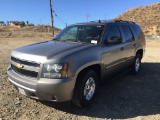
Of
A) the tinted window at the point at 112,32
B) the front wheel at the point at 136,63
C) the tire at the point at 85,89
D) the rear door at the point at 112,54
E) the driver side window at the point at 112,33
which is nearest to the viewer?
the tire at the point at 85,89

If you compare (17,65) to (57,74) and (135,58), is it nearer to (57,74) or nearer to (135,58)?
(57,74)

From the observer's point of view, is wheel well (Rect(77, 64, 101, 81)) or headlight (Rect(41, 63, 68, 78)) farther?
wheel well (Rect(77, 64, 101, 81))

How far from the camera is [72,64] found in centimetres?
425

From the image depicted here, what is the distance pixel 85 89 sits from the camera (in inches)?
187

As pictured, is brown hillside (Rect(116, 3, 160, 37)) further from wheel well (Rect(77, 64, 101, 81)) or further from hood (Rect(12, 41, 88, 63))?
hood (Rect(12, 41, 88, 63))

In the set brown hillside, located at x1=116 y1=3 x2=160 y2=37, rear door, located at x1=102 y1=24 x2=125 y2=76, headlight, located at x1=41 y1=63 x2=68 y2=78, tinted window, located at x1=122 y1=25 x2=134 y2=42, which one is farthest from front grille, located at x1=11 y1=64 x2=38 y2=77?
brown hillside, located at x1=116 y1=3 x2=160 y2=37

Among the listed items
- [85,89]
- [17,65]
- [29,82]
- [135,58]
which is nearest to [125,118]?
[85,89]

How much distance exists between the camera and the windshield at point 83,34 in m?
5.39

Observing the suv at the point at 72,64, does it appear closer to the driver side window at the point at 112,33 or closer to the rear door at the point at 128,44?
the driver side window at the point at 112,33

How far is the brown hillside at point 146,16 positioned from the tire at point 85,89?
134 feet

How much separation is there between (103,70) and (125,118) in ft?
4.09

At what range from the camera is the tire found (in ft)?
14.8

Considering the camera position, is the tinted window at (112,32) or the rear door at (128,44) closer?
the tinted window at (112,32)

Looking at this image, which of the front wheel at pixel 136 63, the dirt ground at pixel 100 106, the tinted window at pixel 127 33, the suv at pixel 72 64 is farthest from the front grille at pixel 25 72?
the front wheel at pixel 136 63
